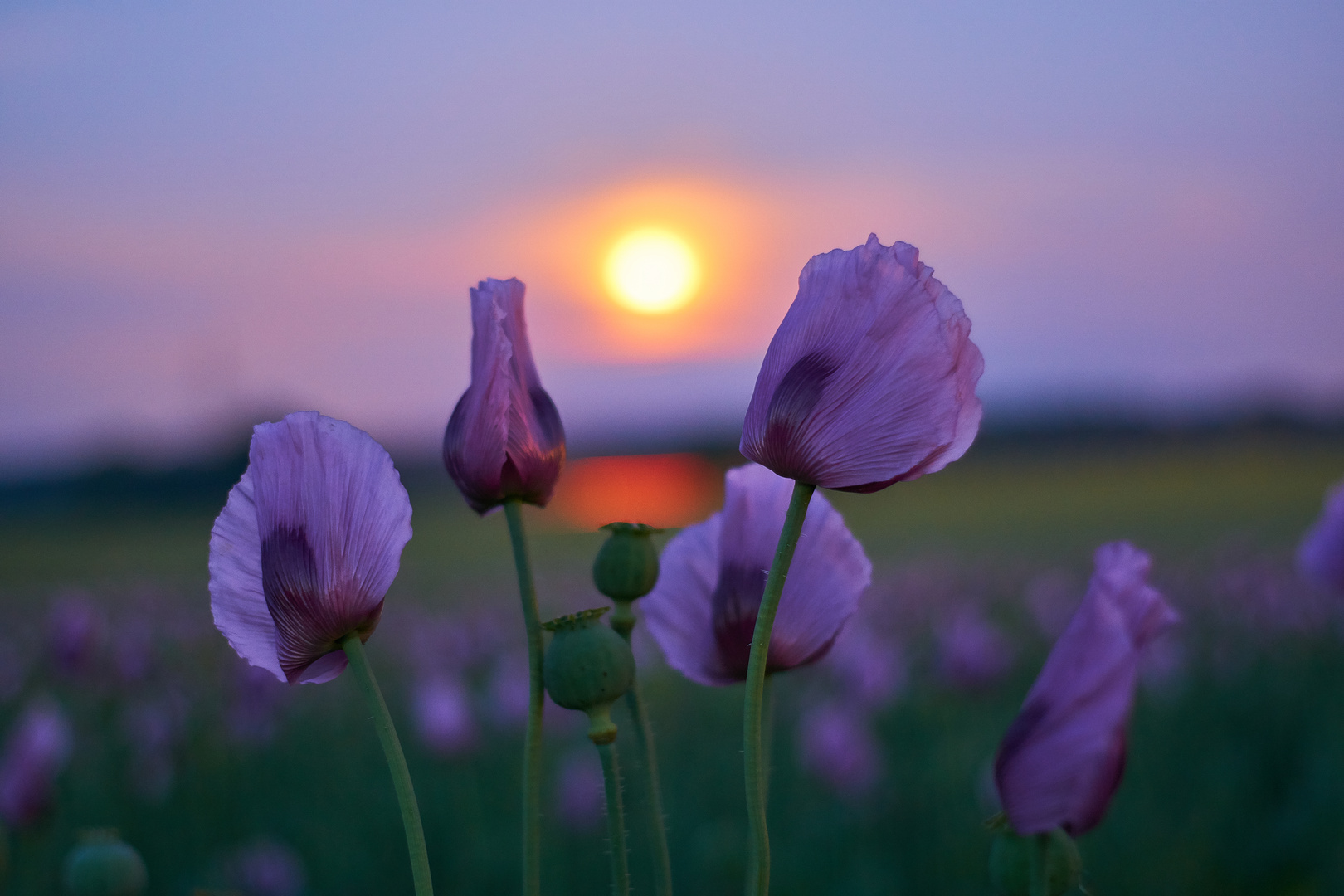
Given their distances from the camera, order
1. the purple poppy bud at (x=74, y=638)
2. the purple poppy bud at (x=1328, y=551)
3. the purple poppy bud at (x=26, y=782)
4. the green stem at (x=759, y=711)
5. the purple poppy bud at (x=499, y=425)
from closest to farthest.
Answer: the green stem at (x=759, y=711) → the purple poppy bud at (x=499, y=425) → the purple poppy bud at (x=1328, y=551) → the purple poppy bud at (x=26, y=782) → the purple poppy bud at (x=74, y=638)

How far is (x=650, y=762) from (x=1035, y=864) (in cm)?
27

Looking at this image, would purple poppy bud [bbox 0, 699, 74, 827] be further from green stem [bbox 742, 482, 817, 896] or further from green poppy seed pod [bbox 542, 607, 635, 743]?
green stem [bbox 742, 482, 817, 896]

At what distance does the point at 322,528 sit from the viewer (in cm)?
69

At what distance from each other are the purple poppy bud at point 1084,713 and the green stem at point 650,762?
0.75ft

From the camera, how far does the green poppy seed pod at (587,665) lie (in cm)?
67

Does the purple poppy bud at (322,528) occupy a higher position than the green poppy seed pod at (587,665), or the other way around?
the purple poppy bud at (322,528)

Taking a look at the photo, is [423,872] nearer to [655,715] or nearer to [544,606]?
[655,715]

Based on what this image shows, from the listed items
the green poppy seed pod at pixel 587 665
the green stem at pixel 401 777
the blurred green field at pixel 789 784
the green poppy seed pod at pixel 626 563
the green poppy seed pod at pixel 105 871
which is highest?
the green poppy seed pod at pixel 626 563

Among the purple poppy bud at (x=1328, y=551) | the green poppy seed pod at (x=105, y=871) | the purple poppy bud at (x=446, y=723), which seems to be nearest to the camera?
the green poppy seed pod at (x=105, y=871)

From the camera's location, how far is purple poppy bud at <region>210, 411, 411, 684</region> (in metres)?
0.69

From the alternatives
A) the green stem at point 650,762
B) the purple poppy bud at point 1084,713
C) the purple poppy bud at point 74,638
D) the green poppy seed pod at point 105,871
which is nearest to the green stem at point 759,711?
the green stem at point 650,762

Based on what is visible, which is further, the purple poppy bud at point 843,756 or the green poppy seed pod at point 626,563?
the purple poppy bud at point 843,756

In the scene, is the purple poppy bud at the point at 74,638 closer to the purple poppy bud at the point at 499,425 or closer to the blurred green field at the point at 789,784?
the blurred green field at the point at 789,784

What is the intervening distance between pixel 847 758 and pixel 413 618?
140 inches
